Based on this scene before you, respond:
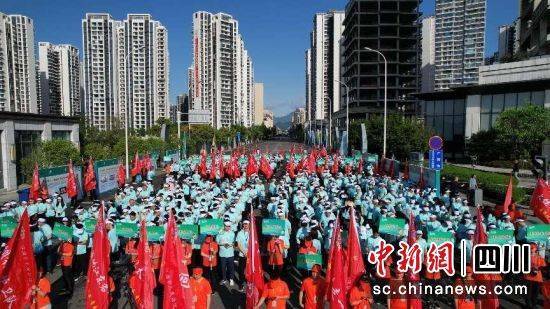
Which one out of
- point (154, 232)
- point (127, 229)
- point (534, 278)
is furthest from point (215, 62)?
point (534, 278)

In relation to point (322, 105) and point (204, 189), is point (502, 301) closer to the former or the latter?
point (204, 189)

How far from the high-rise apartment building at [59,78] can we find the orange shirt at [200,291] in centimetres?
11340

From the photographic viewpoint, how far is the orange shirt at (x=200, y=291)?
275 inches

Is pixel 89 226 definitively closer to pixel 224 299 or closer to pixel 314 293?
pixel 224 299

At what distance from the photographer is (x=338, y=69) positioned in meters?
117

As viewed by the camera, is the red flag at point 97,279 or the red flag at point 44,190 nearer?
the red flag at point 97,279

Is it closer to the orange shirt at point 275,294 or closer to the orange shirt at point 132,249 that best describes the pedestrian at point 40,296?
the orange shirt at point 132,249

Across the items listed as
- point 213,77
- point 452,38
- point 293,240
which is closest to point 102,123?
point 213,77

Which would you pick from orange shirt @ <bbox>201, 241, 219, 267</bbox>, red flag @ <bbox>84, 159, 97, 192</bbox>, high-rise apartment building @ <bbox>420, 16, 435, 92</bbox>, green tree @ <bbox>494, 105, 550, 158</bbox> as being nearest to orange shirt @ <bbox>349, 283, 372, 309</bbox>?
orange shirt @ <bbox>201, 241, 219, 267</bbox>

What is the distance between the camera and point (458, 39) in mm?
165625

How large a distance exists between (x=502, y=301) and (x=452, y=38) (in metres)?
175

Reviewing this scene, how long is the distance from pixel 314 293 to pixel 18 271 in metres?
4.59

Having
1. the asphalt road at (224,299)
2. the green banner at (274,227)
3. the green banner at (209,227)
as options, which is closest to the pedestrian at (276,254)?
the green banner at (274,227)

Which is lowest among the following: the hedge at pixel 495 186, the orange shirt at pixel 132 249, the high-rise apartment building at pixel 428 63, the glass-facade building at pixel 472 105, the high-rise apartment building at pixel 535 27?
the hedge at pixel 495 186
